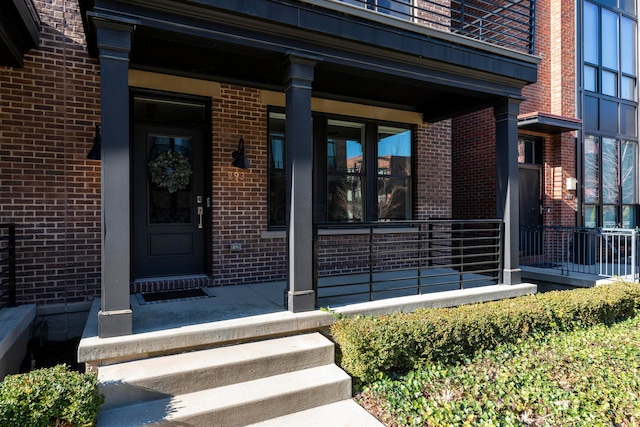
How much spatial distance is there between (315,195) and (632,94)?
31.0ft

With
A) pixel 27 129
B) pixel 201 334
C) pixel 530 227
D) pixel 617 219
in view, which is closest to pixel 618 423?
pixel 201 334

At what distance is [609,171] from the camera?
972 centimetres

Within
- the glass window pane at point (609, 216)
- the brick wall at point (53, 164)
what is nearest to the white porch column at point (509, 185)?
the brick wall at point (53, 164)

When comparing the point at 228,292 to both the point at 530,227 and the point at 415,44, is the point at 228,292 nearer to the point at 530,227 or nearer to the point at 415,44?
the point at 415,44

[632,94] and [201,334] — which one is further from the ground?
[632,94]

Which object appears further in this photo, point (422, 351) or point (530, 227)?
point (530, 227)

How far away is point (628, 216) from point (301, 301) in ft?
33.1

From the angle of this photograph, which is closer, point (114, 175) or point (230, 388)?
point (230, 388)

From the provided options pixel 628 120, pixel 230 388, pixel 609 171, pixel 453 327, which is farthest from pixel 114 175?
pixel 628 120

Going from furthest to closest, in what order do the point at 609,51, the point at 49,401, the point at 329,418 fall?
the point at 609,51 < the point at 329,418 < the point at 49,401

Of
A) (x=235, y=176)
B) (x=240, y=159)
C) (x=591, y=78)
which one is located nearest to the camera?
(x=240, y=159)

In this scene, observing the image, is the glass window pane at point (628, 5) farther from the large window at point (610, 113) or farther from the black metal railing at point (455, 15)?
the black metal railing at point (455, 15)

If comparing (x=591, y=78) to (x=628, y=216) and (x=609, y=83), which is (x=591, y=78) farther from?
(x=628, y=216)

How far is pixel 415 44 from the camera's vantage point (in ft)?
15.4
